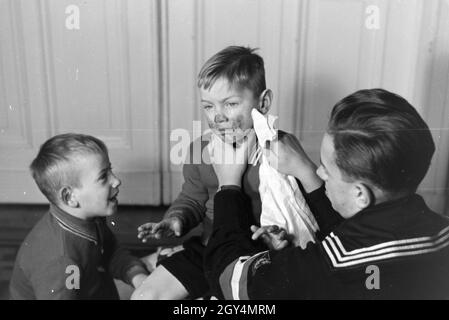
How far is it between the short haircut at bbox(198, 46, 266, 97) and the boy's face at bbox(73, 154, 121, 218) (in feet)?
0.63

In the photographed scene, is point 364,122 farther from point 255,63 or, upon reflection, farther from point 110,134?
point 110,134

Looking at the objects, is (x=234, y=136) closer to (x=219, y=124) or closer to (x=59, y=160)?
(x=219, y=124)

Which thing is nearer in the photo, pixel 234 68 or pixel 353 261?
pixel 353 261

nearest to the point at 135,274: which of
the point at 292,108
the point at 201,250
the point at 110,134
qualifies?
the point at 201,250

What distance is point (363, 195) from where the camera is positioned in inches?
25.2

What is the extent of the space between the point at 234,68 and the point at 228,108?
0.06m

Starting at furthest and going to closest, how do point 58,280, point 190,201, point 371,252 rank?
point 190,201 → point 58,280 → point 371,252

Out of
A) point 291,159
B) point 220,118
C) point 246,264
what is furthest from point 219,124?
point 246,264

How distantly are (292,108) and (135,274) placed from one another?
1.18ft

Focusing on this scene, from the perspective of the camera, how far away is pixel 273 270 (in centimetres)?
65

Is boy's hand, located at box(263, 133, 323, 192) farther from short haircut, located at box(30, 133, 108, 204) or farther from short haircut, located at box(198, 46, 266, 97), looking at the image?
short haircut, located at box(30, 133, 108, 204)

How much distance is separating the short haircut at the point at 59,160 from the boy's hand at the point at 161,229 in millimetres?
130

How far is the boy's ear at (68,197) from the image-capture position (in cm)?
73

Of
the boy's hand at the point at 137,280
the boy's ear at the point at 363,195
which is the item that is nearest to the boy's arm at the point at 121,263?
the boy's hand at the point at 137,280
